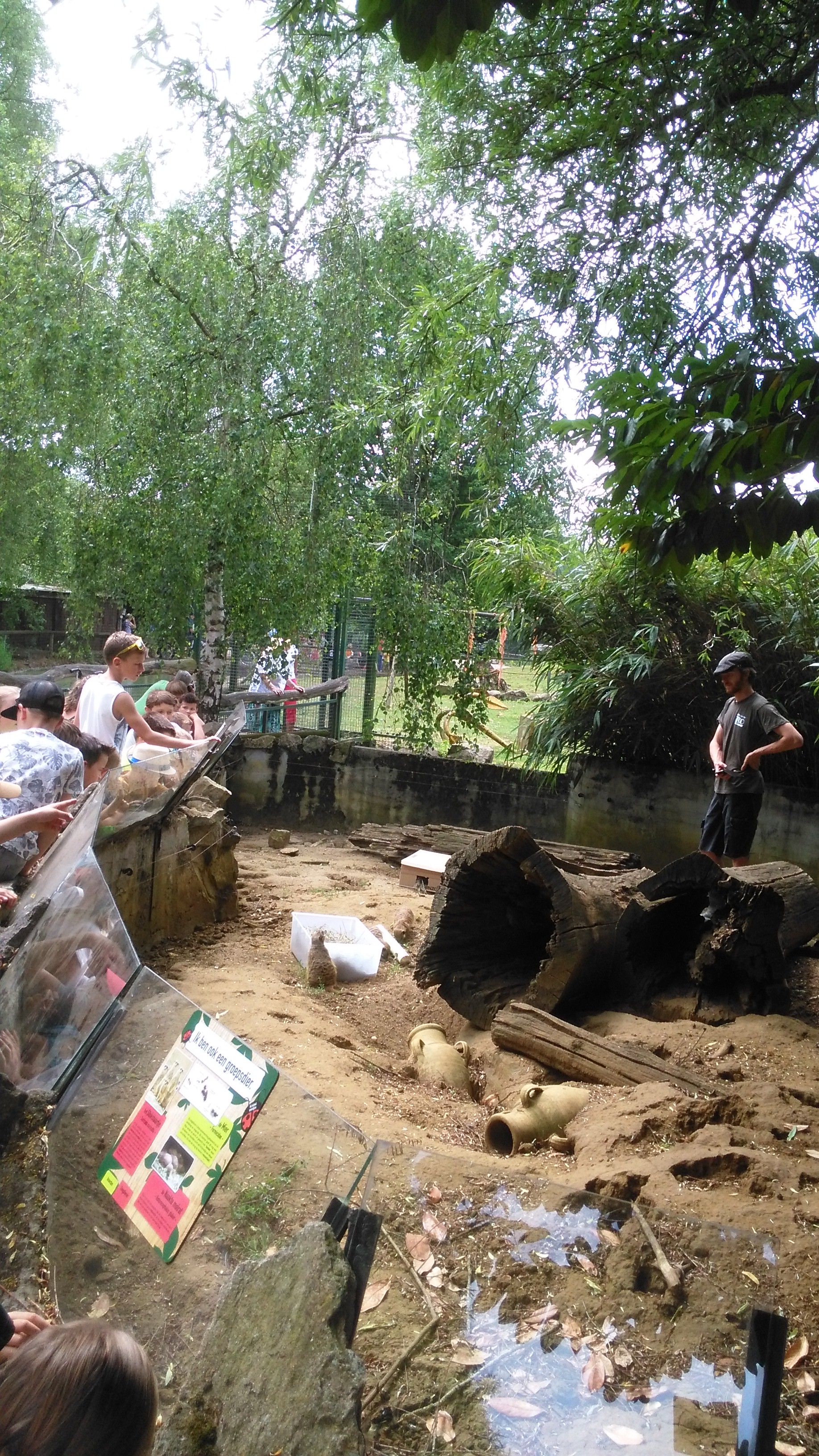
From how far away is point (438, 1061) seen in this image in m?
4.85

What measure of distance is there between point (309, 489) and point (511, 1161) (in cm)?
845

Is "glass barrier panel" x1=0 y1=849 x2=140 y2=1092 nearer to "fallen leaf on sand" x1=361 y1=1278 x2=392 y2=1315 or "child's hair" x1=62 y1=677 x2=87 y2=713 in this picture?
"fallen leaf on sand" x1=361 y1=1278 x2=392 y2=1315

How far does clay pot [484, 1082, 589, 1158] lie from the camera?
3914 millimetres

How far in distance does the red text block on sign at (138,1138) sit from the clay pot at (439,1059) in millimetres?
2575

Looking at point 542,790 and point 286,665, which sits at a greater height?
point 286,665

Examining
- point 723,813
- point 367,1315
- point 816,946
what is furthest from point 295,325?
point 367,1315

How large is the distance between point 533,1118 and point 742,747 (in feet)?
12.6

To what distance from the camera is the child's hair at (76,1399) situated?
62.2 inches

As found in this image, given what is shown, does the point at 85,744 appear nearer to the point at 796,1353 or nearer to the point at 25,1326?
the point at 25,1326

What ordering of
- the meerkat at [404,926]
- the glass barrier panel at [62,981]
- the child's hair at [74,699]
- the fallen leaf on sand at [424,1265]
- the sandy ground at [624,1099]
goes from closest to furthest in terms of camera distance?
the fallen leaf on sand at [424,1265] → the glass barrier panel at [62,981] → the sandy ground at [624,1099] → the child's hair at [74,699] → the meerkat at [404,926]

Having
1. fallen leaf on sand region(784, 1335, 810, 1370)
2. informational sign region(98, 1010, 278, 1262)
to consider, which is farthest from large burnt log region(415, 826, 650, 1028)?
informational sign region(98, 1010, 278, 1262)

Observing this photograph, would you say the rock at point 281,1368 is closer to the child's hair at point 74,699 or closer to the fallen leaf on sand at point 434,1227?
the fallen leaf on sand at point 434,1227

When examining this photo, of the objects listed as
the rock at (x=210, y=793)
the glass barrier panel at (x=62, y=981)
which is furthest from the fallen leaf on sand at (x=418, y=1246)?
the rock at (x=210, y=793)

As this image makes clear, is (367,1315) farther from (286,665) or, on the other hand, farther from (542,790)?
(286,665)
